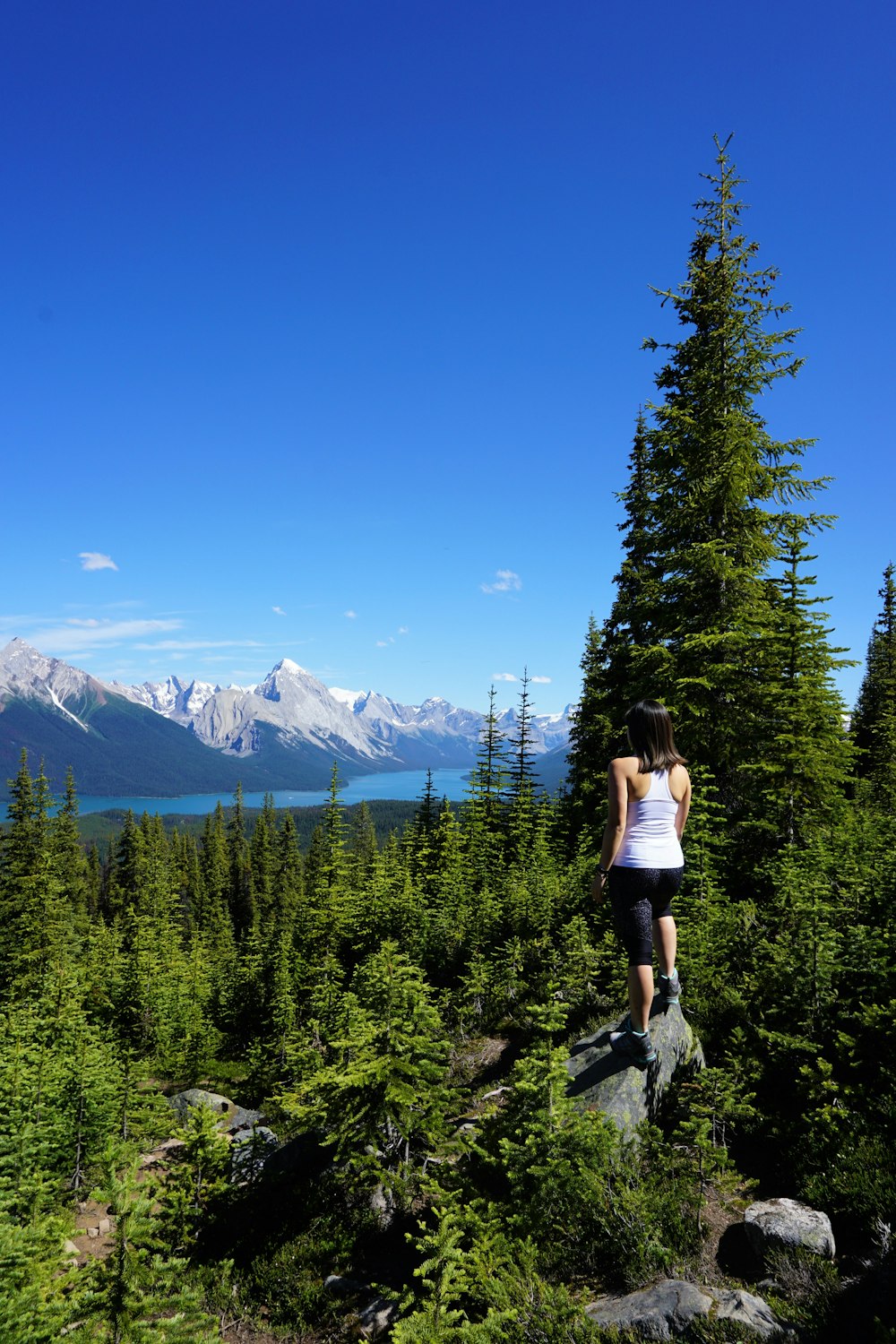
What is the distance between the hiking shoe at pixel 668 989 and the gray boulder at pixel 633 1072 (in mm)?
73

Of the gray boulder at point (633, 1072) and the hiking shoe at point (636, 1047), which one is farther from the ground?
the hiking shoe at point (636, 1047)

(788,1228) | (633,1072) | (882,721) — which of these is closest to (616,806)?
(633,1072)

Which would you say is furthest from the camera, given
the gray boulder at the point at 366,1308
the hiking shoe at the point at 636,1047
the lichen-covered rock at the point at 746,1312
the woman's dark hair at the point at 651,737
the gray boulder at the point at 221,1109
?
the gray boulder at the point at 221,1109

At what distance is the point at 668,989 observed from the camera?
572cm

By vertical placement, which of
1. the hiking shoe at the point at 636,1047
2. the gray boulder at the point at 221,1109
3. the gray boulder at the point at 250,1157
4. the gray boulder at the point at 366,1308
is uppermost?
the hiking shoe at the point at 636,1047

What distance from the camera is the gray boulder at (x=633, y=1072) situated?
5.46m

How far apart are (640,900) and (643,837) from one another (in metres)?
0.56

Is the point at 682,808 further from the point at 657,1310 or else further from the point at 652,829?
the point at 657,1310

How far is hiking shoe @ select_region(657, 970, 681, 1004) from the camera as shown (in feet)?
18.6

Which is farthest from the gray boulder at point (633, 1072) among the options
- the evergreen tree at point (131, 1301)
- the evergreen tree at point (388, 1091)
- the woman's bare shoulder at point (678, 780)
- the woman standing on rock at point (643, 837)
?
the evergreen tree at point (131, 1301)

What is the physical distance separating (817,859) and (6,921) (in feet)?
114

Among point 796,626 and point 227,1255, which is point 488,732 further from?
point 227,1255

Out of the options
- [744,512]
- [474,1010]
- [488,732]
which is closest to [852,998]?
[474,1010]

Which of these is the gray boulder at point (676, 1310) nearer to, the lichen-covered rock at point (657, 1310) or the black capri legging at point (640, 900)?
the lichen-covered rock at point (657, 1310)
